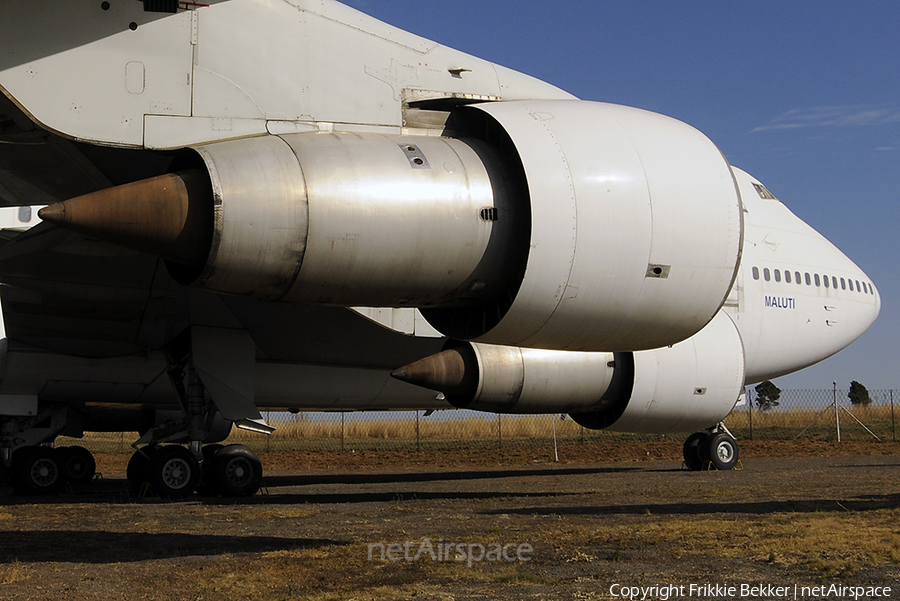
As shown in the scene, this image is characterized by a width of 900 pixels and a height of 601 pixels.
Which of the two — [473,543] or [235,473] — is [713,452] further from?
[473,543]

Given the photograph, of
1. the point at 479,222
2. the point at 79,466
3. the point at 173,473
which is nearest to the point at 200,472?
the point at 173,473

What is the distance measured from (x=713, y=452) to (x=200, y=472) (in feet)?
30.4

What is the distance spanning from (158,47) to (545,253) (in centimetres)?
369

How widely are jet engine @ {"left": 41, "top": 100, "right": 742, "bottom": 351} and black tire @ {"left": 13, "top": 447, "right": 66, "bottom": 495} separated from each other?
35.9ft

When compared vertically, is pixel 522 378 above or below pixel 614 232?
below

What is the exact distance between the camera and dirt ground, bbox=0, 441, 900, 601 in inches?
215

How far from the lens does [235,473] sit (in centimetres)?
1330

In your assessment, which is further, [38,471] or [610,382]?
[38,471]

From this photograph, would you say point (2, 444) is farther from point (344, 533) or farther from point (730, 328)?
point (730, 328)

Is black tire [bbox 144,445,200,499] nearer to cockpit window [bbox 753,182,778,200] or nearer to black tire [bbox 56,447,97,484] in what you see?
black tire [bbox 56,447,97,484]

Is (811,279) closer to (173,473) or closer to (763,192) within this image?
(763,192)

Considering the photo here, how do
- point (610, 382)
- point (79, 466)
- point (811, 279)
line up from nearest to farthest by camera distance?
point (610, 382)
point (811, 279)
point (79, 466)

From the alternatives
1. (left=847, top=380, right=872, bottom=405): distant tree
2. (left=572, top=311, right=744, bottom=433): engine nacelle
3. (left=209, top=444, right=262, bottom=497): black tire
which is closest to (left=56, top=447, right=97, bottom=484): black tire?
(left=209, top=444, right=262, bottom=497): black tire

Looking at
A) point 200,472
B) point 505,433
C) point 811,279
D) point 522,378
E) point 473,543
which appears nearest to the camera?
point 473,543
